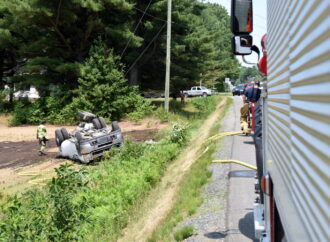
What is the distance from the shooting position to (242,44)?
12.0 ft

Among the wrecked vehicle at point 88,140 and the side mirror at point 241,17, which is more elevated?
the side mirror at point 241,17

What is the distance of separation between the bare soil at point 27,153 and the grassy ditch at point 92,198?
193cm

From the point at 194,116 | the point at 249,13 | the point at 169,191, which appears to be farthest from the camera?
the point at 194,116

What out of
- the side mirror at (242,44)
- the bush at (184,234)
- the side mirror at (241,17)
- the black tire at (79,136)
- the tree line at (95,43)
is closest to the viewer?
the side mirror at (241,17)

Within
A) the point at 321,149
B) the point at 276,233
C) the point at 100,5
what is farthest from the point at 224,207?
the point at 100,5

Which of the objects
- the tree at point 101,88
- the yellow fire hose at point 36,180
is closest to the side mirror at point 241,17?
the yellow fire hose at point 36,180

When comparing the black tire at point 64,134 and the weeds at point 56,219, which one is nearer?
the weeds at point 56,219

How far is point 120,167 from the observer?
11898mm

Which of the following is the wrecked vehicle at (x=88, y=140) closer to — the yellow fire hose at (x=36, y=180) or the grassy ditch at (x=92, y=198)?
the grassy ditch at (x=92, y=198)

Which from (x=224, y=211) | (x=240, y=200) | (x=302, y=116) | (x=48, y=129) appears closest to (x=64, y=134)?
(x=240, y=200)

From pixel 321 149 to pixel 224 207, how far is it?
19.3ft

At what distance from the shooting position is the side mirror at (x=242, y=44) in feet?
12.0

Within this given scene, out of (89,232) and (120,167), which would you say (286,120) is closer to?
(89,232)

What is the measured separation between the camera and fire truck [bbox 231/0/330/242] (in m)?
1.24
